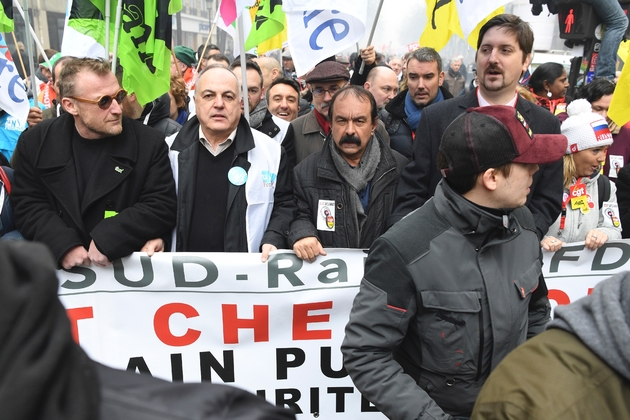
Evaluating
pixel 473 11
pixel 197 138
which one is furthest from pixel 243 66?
pixel 473 11

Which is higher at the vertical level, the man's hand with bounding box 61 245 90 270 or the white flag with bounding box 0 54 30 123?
the white flag with bounding box 0 54 30 123

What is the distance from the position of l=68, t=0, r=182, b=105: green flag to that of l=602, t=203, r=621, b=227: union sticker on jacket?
327 cm

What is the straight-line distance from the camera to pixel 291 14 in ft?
14.3

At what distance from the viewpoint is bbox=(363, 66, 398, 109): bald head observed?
5.71m

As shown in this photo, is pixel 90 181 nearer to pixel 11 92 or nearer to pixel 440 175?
pixel 440 175

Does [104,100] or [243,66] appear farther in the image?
[243,66]

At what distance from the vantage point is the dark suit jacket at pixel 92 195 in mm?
3070

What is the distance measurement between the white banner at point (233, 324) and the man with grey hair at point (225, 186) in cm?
16

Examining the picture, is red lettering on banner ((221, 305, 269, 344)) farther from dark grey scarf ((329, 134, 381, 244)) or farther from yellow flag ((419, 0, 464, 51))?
yellow flag ((419, 0, 464, 51))

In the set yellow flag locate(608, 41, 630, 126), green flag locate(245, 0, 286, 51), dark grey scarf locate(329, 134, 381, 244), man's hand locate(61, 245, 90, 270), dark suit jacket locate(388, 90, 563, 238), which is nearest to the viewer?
man's hand locate(61, 245, 90, 270)

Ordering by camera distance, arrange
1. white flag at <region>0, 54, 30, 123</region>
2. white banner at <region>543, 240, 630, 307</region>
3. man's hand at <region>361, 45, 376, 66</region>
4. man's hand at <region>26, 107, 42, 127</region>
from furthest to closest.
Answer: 1. man's hand at <region>361, 45, 376, 66</region>
2. man's hand at <region>26, 107, 42, 127</region>
3. white flag at <region>0, 54, 30, 123</region>
4. white banner at <region>543, 240, 630, 307</region>

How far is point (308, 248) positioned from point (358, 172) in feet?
1.76

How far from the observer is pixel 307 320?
10.7 feet

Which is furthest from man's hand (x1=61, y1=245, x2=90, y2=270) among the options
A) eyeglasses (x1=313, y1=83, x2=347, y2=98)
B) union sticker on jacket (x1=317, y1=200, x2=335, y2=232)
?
eyeglasses (x1=313, y1=83, x2=347, y2=98)
